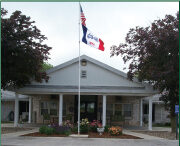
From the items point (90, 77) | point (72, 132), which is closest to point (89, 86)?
point (90, 77)

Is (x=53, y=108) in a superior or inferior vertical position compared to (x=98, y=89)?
inferior

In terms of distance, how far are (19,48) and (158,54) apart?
8.63 meters

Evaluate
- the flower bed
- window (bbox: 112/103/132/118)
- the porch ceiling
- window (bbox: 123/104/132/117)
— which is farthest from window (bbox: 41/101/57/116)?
the flower bed

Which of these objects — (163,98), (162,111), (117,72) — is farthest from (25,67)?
(162,111)

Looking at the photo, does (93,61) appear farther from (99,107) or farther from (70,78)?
(99,107)

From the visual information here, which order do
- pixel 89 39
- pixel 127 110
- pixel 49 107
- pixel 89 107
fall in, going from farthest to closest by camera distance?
pixel 49 107 → pixel 127 110 → pixel 89 107 → pixel 89 39

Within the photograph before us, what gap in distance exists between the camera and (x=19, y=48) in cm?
1986

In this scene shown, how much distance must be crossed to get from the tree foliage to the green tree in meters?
6.22

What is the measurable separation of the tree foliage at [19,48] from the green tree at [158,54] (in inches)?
245

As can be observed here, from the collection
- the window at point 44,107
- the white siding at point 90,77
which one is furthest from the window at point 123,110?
the window at point 44,107

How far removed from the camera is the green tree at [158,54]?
809 inches

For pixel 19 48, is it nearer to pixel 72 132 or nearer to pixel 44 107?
pixel 72 132

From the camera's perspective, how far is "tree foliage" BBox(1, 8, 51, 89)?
20000 millimetres

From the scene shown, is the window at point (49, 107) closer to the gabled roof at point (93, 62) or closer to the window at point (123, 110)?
the gabled roof at point (93, 62)
